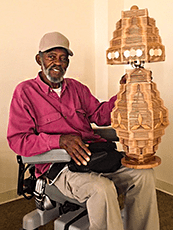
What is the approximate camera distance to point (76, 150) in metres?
1.50

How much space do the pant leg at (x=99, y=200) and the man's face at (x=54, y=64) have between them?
0.68 m

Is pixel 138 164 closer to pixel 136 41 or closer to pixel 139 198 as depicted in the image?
pixel 139 198

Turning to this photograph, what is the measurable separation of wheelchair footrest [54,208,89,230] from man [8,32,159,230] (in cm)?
19

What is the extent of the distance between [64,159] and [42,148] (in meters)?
0.15

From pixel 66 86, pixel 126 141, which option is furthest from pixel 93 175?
pixel 66 86

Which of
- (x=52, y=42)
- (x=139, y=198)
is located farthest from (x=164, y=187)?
(x=52, y=42)

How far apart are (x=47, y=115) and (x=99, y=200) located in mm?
629

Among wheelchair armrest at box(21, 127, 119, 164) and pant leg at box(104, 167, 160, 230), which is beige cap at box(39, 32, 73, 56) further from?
pant leg at box(104, 167, 160, 230)

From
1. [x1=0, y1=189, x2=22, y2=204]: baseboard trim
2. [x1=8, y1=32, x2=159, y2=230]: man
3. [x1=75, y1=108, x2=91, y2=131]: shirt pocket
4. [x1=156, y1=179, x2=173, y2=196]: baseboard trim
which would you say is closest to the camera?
[x1=8, y1=32, x2=159, y2=230]: man

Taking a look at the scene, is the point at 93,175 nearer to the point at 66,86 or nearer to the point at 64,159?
the point at 64,159

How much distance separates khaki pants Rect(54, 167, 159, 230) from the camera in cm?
143

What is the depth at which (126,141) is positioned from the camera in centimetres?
146

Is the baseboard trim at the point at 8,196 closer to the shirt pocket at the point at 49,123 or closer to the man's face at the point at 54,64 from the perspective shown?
the shirt pocket at the point at 49,123

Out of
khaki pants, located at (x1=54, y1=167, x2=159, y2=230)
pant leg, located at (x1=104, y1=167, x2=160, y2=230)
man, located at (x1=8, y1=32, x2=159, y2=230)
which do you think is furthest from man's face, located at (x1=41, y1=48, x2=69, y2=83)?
pant leg, located at (x1=104, y1=167, x2=160, y2=230)
